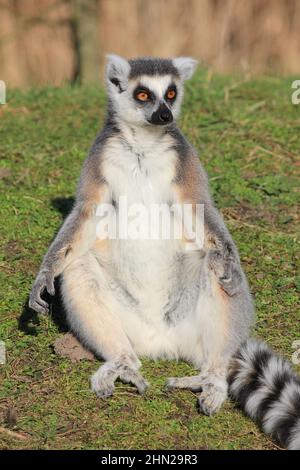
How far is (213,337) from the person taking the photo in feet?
15.2

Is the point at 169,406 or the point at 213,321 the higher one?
the point at 213,321

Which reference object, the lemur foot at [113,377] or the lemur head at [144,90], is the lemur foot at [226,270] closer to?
the lemur foot at [113,377]

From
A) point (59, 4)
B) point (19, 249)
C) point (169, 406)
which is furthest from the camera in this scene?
point (59, 4)

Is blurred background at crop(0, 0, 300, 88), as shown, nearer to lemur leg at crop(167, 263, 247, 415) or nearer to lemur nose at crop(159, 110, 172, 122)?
lemur nose at crop(159, 110, 172, 122)

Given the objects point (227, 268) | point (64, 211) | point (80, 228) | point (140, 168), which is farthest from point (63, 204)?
point (227, 268)

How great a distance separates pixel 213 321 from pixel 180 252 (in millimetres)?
495

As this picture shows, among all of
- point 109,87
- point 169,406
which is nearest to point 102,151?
point 109,87

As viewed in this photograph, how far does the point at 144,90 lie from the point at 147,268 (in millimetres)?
1101

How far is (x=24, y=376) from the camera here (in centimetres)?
468

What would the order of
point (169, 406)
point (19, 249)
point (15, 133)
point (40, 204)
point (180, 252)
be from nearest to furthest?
point (169, 406) < point (180, 252) < point (19, 249) < point (40, 204) < point (15, 133)

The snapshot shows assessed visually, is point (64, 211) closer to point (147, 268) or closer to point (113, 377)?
point (147, 268)

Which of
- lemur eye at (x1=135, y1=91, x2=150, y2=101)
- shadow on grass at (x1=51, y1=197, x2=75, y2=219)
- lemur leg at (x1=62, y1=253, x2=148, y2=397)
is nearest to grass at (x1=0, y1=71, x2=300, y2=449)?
shadow on grass at (x1=51, y1=197, x2=75, y2=219)
